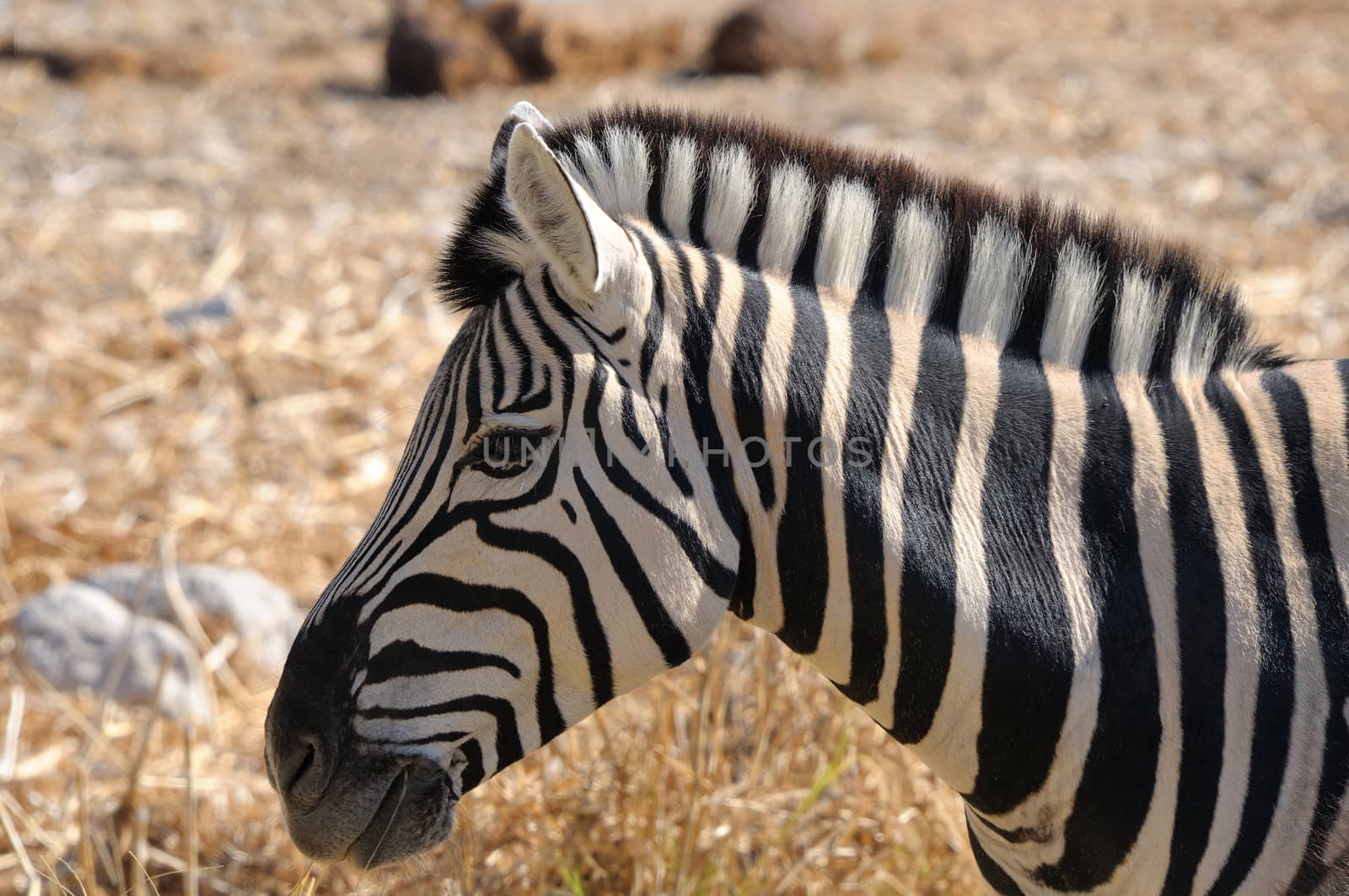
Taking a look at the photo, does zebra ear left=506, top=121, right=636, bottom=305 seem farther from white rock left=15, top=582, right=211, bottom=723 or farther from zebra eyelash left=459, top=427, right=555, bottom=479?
white rock left=15, top=582, right=211, bottom=723

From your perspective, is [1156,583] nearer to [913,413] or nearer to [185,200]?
[913,413]

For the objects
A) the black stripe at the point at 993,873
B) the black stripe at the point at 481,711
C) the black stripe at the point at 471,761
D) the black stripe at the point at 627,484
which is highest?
the black stripe at the point at 627,484

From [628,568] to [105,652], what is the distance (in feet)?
10.5

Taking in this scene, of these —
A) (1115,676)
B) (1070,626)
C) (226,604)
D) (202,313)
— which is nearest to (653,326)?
(1070,626)

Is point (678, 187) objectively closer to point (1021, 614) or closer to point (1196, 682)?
point (1021, 614)

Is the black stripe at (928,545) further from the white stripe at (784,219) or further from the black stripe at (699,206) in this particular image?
the black stripe at (699,206)

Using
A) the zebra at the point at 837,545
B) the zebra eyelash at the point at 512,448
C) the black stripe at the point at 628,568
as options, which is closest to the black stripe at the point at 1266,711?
the zebra at the point at 837,545

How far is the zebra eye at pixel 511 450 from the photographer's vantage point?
6.52 ft

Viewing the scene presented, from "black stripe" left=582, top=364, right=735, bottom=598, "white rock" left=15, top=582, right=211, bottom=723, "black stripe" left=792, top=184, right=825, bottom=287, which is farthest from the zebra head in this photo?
"white rock" left=15, top=582, right=211, bottom=723

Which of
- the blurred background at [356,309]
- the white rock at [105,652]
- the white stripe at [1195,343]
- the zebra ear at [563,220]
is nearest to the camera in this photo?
the zebra ear at [563,220]

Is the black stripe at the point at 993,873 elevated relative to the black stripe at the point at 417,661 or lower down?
lower down

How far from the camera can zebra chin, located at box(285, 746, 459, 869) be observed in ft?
6.63

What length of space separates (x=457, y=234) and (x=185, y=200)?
6940 mm

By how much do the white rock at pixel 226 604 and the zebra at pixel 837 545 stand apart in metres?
2.76
